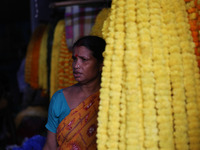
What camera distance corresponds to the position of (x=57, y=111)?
1.68m

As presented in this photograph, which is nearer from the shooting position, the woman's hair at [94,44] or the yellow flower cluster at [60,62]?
the woman's hair at [94,44]

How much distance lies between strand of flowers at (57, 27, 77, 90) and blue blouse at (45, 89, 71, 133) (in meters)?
1.07

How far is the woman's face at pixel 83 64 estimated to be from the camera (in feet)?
5.46

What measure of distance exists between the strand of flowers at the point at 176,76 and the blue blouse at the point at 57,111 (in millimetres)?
894

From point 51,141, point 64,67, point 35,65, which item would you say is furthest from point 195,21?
point 35,65

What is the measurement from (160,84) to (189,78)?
0.19 meters

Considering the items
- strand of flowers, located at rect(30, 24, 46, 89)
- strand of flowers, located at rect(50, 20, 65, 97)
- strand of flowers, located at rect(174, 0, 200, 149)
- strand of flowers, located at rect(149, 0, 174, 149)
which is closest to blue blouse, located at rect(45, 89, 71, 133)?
strand of flowers, located at rect(149, 0, 174, 149)

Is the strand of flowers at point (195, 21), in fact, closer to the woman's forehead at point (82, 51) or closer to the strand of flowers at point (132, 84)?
the strand of flowers at point (132, 84)

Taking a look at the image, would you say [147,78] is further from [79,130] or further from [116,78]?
[79,130]

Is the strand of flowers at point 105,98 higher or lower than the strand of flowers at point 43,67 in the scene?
higher

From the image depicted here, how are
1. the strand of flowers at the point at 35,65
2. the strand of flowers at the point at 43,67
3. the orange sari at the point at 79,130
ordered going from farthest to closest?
the strand of flowers at the point at 35,65
the strand of flowers at the point at 43,67
the orange sari at the point at 79,130

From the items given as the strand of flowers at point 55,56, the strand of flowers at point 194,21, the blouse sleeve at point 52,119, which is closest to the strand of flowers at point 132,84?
the strand of flowers at point 194,21

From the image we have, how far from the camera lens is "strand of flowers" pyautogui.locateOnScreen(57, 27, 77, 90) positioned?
2.82 m

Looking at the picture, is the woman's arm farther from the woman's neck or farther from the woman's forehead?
the woman's forehead
